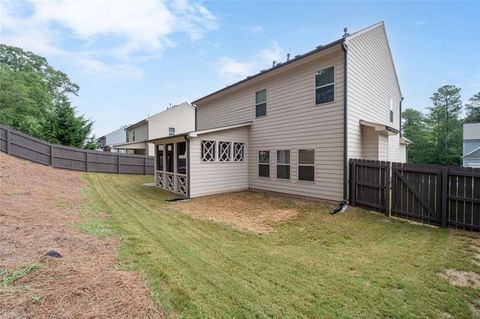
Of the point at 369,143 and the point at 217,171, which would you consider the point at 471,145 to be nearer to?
the point at 369,143

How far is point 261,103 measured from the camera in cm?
1166

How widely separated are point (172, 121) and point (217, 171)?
18.3 meters

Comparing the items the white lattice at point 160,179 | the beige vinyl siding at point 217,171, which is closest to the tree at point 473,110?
the beige vinyl siding at point 217,171

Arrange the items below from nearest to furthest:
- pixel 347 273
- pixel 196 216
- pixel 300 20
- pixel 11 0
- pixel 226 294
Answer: pixel 226 294 → pixel 347 273 → pixel 196 216 → pixel 11 0 → pixel 300 20

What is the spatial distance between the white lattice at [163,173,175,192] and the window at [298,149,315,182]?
6.56 metres

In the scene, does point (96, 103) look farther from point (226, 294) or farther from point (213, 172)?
point (226, 294)

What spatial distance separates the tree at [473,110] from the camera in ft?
119

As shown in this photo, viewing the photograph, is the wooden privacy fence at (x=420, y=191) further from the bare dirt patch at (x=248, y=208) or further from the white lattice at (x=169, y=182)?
the white lattice at (x=169, y=182)

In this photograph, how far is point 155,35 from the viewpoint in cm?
1281

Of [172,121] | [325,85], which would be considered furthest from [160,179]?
[172,121]

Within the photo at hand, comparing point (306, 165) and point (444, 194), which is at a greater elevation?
point (306, 165)

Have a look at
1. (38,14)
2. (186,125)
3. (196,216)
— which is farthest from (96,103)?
(196,216)

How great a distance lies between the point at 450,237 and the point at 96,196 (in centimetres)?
1207

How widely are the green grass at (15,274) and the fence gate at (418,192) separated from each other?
28.1ft
